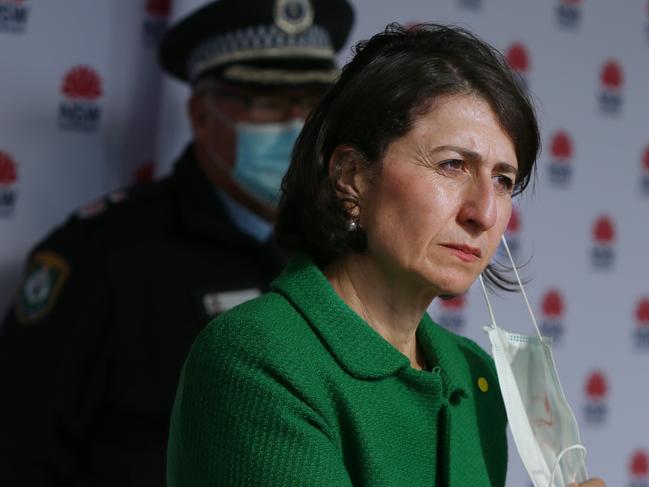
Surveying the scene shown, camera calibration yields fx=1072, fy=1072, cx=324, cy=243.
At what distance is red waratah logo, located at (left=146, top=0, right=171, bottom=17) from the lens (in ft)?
6.62

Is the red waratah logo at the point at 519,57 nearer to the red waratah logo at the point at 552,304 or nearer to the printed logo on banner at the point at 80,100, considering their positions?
the red waratah logo at the point at 552,304

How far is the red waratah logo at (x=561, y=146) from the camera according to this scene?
2471mm

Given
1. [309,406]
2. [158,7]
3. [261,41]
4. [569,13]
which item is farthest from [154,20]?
[309,406]

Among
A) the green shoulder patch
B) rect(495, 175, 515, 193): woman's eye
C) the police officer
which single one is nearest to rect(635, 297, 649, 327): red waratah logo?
the police officer

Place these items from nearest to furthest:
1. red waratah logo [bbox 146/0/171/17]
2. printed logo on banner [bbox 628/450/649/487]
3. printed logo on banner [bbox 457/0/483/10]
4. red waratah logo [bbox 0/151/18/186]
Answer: red waratah logo [bbox 0/151/18/186]
red waratah logo [bbox 146/0/171/17]
printed logo on banner [bbox 457/0/483/10]
printed logo on banner [bbox 628/450/649/487]

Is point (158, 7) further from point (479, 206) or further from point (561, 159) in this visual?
point (479, 206)

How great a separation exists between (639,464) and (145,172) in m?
1.42

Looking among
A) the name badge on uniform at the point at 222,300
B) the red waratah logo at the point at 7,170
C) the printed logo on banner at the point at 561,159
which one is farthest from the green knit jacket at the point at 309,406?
the printed logo on banner at the point at 561,159

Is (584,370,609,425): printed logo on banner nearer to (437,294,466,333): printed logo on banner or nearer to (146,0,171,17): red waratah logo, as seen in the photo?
(437,294,466,333): printed logo on banner

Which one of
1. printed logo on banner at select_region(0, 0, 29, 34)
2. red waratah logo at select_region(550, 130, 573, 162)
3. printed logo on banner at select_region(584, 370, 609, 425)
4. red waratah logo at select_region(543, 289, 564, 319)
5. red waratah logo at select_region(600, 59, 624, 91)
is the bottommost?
printed logo on banner at select_region(584, 370, 609, 425)

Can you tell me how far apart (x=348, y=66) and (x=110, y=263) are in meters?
0.80

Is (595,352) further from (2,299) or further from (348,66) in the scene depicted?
(348,66)

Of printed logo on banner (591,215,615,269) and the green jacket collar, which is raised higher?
the green jacket collar

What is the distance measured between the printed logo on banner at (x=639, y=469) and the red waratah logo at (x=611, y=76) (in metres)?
0.89
